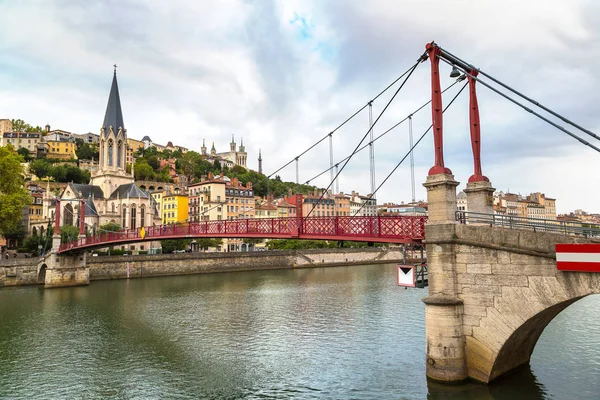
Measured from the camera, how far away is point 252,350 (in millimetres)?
17969

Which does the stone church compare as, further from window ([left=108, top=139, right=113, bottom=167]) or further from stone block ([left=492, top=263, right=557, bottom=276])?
stone block ([left=492, top=263, right=557, bottom=276])

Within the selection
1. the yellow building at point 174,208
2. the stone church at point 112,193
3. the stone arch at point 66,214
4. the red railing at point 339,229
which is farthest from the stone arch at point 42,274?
the yellow building at point 174,208

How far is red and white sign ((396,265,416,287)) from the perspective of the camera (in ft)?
43.6

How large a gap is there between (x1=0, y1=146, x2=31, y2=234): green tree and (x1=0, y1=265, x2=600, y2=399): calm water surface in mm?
11632

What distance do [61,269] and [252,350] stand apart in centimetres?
3052

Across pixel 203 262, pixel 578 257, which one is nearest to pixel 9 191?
pixel 203 262

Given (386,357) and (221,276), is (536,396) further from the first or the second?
(221,276)

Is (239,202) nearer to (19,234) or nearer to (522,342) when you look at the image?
(19,234)

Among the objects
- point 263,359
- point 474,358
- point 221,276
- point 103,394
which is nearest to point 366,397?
point 474,358

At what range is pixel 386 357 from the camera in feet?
52.2

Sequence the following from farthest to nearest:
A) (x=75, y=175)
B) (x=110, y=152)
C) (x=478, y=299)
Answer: (x=75, y=175) < (x=110, y=152) < (x=478, y=299)

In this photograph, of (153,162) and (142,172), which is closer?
(142,172)

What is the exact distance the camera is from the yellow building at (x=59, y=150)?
121 metres

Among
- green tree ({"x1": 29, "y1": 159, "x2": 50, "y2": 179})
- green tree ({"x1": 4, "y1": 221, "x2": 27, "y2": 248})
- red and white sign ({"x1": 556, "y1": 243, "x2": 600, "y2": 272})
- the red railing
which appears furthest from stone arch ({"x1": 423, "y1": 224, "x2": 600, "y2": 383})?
green tree ({"x1": 29, "y1": 159, "x2": 50, "y2": 179})
